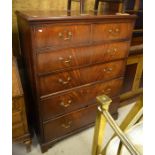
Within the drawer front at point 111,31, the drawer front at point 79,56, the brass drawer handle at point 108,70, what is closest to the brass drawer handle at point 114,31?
the drawer front at point 111,31

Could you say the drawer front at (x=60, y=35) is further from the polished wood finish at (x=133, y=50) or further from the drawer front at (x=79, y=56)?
the polished wood finish at (x=133, y=50)

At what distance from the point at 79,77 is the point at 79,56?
196 mm

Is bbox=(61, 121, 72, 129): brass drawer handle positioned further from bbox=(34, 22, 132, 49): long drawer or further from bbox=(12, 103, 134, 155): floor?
bbox=(34, 22, 132, 49): long drawer

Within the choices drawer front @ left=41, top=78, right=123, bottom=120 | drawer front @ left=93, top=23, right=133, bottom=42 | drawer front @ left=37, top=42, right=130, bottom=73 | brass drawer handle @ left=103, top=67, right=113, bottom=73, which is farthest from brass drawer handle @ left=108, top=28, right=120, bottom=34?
drawer front @ left=41, top=78, right=123, bottom=120

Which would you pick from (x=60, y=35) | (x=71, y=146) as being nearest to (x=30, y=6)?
(x=60, y=35)

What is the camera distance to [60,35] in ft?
3.81

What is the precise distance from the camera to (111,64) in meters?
1.57

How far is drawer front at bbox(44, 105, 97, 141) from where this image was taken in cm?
150

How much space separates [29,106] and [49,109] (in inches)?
15.3

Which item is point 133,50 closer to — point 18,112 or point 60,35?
point 60,35

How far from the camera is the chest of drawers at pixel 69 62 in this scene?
3.73ft

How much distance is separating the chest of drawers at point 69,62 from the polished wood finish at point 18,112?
11cm

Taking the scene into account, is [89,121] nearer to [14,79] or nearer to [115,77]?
[115,77]

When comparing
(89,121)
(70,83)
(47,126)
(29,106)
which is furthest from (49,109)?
(89,121)
